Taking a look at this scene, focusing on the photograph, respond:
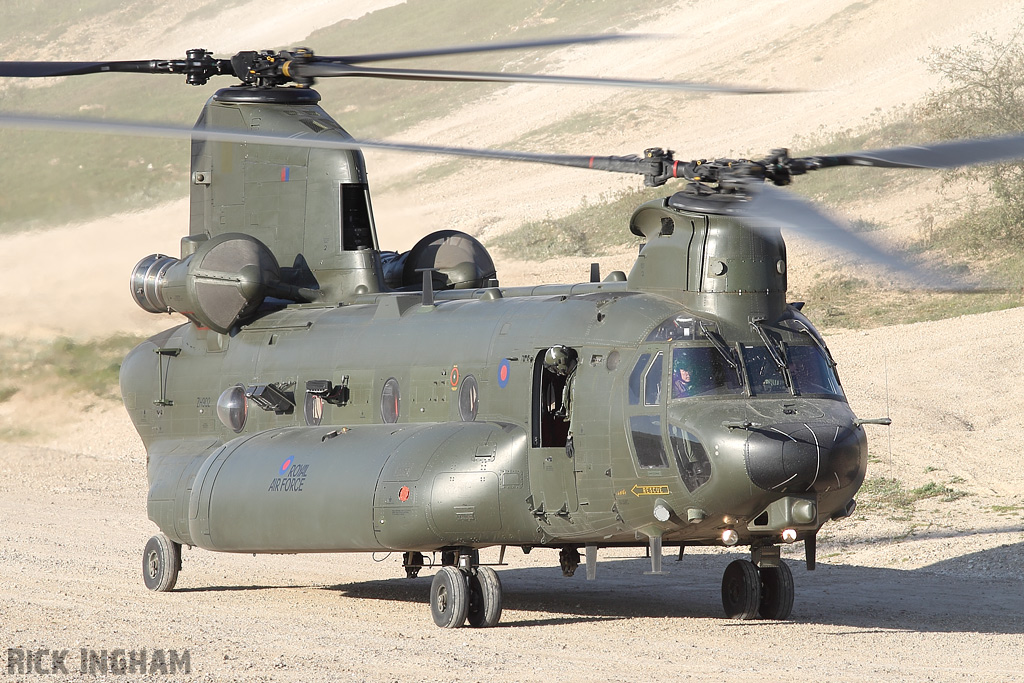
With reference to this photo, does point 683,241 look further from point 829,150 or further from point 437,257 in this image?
point 829,150

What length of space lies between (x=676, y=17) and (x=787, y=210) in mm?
53682

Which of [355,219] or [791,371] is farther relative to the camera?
[355,219]

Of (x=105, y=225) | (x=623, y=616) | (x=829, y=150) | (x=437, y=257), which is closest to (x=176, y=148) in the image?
(x=105, y=225)

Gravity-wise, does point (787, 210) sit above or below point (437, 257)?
above

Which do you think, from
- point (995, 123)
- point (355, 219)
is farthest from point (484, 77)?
point (995, 123)

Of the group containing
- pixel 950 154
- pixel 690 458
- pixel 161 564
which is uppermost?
pixel 950 154

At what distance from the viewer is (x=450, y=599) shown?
12297 millimetres

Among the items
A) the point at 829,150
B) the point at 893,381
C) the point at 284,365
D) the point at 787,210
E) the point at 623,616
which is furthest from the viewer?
the point at 829,150

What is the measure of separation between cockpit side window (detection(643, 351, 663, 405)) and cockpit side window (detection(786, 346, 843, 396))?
1.10 meters

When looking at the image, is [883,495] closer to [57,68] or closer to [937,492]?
[937,492]

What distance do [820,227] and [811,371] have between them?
2.38m

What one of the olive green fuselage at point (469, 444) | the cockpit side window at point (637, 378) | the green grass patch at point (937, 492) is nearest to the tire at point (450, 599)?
the olive green fuselage at point (469, 444)

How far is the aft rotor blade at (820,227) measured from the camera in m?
8.82

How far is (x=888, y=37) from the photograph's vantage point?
179 ft
